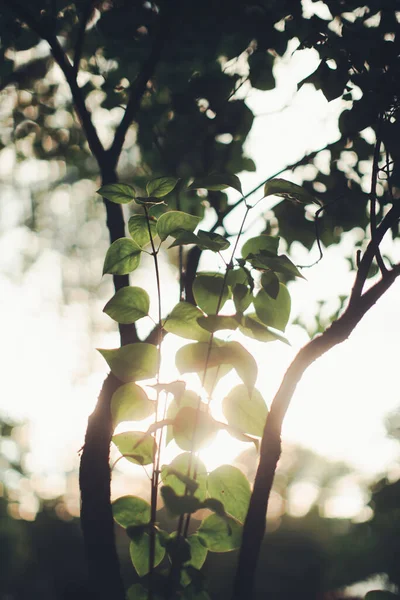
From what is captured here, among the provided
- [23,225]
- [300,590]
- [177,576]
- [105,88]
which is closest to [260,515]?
[177,576]

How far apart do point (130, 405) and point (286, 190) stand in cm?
52

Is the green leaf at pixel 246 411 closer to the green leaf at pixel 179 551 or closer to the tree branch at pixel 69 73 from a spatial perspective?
the green leaf at pixel 179 551

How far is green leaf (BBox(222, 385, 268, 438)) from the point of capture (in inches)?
33.2

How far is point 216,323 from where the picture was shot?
759mm

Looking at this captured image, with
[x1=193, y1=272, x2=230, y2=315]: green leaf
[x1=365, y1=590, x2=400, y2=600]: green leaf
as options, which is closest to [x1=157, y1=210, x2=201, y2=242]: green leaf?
[x1=193, y1=272, x2=230, y2=315]: green leaf

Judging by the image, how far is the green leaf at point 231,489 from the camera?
85 cm

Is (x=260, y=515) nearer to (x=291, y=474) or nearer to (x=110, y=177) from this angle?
(x=110, y=177)

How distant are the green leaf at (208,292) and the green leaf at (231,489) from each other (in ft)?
1.06

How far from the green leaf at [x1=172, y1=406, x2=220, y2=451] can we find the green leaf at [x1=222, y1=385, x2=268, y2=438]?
89 millimetres

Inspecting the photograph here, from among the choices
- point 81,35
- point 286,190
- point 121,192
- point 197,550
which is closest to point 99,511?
point 197,550

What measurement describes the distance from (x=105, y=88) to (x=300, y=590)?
12792mm

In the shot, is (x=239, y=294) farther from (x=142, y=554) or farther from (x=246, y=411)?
(x=142, y=554)

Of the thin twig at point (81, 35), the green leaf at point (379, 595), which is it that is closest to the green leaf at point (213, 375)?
the green leaf at point (379, 595)

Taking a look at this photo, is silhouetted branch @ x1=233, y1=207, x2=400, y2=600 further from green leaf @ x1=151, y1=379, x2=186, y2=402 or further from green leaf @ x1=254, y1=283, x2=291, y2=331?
green leaf @ x1=151, y1=379, x2=186, y2=402
